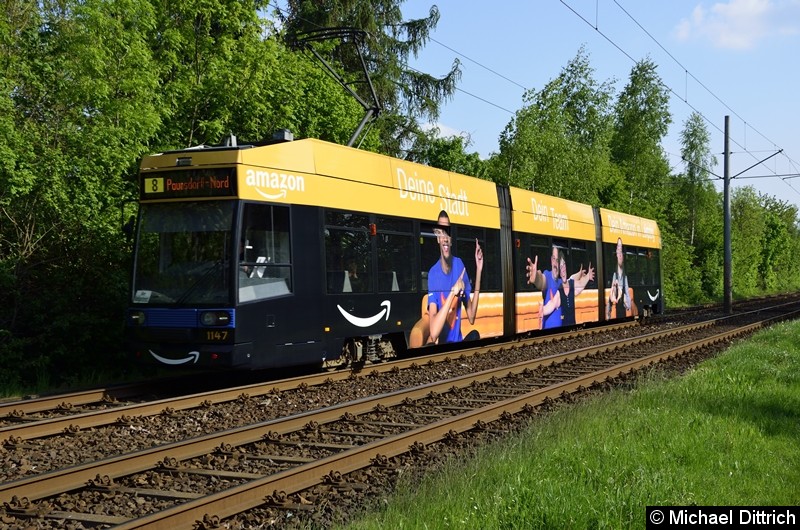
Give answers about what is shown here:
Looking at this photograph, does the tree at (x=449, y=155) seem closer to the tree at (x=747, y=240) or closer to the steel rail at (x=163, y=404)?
the steel rail at (x=163, y=404)

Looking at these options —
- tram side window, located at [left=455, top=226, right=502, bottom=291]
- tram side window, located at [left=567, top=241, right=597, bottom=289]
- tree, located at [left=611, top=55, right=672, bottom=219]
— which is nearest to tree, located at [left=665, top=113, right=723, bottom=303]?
tree, located at [left=611, top=55, right=672, bottom=219]

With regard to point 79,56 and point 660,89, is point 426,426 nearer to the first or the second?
point 79,56

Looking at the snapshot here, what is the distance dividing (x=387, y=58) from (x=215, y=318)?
24615 millimetres

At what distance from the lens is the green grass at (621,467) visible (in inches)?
200

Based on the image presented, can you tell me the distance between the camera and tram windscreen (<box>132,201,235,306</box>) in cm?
1049

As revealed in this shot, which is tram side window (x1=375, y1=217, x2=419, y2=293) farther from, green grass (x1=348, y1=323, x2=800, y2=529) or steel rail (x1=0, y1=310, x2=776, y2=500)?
green grass (x1=348, y1=323, x2=800, y2=529)

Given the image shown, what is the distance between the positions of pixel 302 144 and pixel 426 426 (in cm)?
517

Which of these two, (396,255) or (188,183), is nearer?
(188,183)

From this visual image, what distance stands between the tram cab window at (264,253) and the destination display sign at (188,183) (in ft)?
1.41

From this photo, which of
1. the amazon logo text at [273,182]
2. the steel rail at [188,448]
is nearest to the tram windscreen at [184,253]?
the amazon logo text at [273,182]

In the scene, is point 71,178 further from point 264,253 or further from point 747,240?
point 747,240

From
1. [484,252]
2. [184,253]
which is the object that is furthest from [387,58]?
[184,253]

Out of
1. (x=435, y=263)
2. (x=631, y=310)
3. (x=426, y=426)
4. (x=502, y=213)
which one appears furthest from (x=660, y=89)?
(x=426, y=426)

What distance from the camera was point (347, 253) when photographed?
12414 mm
